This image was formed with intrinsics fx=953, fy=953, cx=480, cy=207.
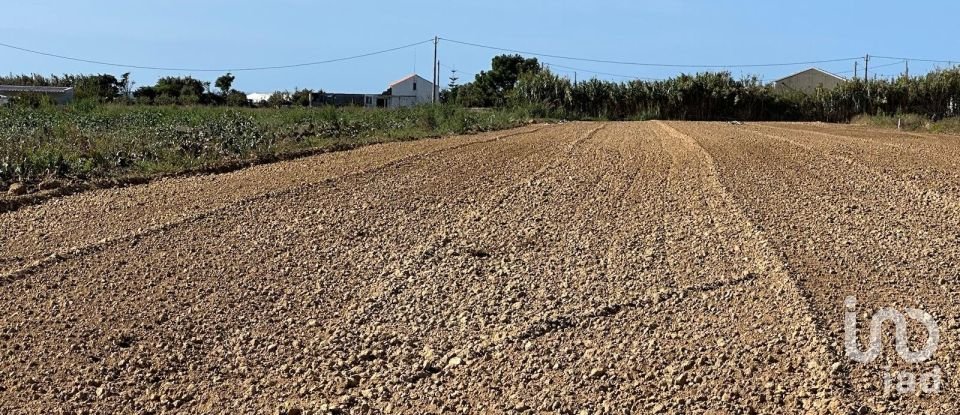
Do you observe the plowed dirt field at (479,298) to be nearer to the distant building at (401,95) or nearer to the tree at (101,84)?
the tree at (101,84)

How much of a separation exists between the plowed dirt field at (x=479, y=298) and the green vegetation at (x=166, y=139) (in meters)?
1.83

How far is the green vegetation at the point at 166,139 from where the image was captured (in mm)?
12148

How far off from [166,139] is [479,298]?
11.1 metres

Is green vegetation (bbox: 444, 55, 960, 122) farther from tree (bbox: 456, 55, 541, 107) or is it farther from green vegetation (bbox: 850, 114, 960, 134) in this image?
tree (bbox: 456, 55, 541, 107)

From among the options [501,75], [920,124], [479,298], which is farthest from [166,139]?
[501,75]

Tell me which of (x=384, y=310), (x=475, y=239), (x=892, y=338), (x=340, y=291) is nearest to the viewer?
(x=892, y=338)

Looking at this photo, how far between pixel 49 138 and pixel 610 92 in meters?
37.1

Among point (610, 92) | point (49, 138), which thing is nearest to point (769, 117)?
point (610, 92)

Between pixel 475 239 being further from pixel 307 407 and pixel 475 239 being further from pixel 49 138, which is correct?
pixel 49 138

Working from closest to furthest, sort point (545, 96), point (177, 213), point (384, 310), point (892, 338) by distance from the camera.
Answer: point (892, 338)
point (384, 310)
point (177, 213)
point (545, 96)

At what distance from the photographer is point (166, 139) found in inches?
618

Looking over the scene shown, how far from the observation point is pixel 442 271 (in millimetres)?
6793

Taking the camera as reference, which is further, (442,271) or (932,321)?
(442,271)

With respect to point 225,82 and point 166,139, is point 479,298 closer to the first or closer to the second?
point 166,139
